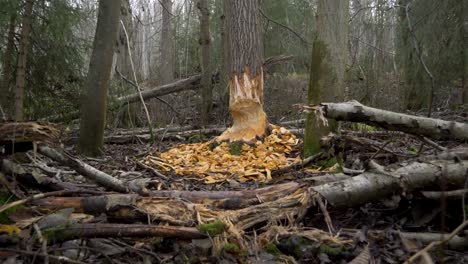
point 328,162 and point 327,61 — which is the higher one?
point 327,61

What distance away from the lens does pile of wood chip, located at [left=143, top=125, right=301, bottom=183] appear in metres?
5.38

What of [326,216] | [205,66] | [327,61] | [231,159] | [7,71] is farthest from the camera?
[205,66]

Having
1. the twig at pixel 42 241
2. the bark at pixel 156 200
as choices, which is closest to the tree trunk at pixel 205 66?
the bark at pixel 156 200

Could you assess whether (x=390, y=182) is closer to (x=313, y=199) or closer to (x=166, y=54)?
(x=313, y=199)

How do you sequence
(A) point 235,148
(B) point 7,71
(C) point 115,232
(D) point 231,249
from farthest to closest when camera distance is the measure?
(B) point 7,71, (A) point 235,148, (D) point 231,249, (C) point 115,232

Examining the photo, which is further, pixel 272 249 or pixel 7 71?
pixel 7 71

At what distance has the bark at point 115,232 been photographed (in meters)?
2.28

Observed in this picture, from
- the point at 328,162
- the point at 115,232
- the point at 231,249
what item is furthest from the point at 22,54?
the point at 231,249

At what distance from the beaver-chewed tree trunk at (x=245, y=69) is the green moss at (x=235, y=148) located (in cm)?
25

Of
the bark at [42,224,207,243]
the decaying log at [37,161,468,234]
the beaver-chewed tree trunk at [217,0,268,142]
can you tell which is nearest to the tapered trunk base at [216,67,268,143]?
the beaver-chewed tree trunk at [217,0,268,142]

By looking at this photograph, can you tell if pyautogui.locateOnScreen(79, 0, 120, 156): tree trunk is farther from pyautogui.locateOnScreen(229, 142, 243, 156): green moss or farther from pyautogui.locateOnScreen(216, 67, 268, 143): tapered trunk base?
pyautogui.locateOnScreen(229, 142, 243, 156): green moss

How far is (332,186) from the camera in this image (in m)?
2.85

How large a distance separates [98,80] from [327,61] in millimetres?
3478

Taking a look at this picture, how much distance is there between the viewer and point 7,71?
784 centimetres
